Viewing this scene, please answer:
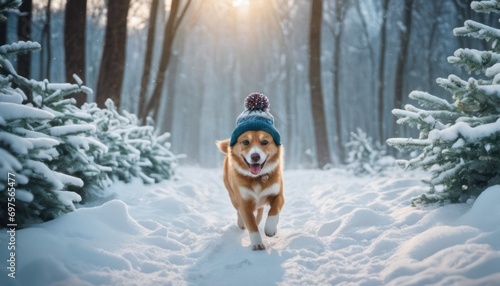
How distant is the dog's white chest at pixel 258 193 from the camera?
384cm

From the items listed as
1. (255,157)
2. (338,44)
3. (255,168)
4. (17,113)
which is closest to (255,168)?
(255,168)

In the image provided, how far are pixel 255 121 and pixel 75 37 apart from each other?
5.99m

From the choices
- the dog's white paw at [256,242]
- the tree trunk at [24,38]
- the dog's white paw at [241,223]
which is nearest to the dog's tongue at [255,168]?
the dog's white paw at [256,242]

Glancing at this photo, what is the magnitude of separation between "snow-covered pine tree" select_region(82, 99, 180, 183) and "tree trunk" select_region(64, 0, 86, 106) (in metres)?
1.39

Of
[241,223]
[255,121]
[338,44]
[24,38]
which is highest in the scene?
[338,44]

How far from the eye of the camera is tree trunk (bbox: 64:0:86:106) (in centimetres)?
770

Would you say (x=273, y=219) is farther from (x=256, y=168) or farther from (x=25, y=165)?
(x=25, y=165)

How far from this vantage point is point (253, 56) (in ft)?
104

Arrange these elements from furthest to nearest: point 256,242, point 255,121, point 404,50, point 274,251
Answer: point 404,50, point 255,121, point 256,242, point 274,251

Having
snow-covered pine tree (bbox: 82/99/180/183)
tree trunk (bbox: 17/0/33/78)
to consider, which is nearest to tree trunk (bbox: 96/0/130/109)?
snow-covered pine tree (bbox: 82/99/180/183)

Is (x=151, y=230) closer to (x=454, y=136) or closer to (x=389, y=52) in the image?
(x=454, y=136)

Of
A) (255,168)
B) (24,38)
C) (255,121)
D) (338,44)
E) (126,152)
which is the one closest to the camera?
(255,168)

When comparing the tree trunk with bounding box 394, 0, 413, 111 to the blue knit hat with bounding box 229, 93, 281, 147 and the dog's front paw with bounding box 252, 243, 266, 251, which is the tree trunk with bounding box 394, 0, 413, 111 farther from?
the dog's front paw with bounding box 252, 243, 266, 251

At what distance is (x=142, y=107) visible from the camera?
12562 mm
